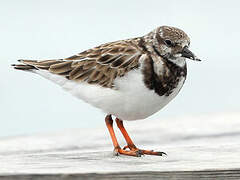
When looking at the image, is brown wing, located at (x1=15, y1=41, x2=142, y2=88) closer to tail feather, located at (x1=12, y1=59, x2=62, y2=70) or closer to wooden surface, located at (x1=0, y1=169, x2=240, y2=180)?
tail feather, located at (x1=12, y1=59, x2=62, y2=70)

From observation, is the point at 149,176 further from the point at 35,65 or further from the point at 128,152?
the point at 35,65

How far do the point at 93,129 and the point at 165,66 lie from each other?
1808 millimetres

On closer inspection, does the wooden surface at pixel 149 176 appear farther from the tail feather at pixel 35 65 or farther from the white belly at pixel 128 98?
the tail feather at pixel 35 65

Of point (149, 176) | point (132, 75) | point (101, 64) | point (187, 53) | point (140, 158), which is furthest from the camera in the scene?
point (101, 64)

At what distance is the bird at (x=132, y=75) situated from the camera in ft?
17.6

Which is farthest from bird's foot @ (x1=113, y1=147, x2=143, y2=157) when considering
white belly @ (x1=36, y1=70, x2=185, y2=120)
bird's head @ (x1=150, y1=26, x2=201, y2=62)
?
bird's head @ (x1=150, y1=26, x2=201, y2=62)

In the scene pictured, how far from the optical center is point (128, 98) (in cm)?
536

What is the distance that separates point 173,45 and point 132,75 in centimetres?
49

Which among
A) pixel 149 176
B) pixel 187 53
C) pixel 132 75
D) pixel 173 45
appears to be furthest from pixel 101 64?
pixel 149 176

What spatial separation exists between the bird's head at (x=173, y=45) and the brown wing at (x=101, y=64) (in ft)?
0.64

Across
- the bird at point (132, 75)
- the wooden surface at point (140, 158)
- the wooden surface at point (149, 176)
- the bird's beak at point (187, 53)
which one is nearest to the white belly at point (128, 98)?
the bird at point (132, 75)

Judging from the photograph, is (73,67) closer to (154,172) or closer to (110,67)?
(110,67)

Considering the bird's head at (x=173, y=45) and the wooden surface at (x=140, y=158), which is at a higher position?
the bird's head at (x=173, y=45)

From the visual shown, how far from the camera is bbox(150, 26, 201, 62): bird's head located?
5523mm
